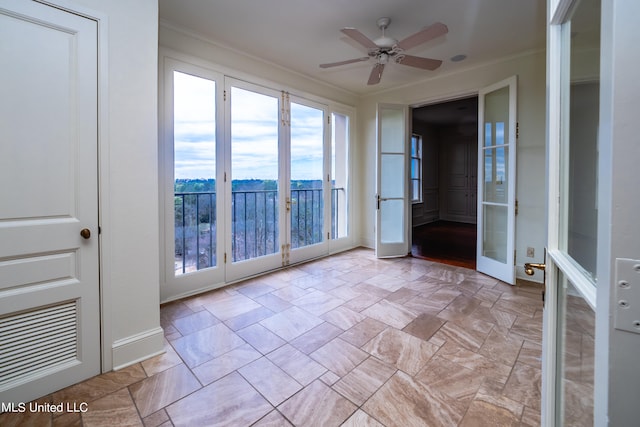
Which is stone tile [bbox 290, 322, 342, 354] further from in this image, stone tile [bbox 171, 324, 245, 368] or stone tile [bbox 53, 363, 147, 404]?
stone tile [bbox 53, 363, 147, 404]

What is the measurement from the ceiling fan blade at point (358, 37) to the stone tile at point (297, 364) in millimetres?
2514

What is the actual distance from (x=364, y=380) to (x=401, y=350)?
0.45 m

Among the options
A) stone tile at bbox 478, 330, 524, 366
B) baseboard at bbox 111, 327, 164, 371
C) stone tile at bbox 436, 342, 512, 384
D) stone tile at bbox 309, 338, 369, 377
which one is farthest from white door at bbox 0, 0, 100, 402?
stone tile at bbox 478, 330, 524, 366

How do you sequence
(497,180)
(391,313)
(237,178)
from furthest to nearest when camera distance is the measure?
(497,180), (237,178), (391,313)

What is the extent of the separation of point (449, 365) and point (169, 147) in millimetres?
3133

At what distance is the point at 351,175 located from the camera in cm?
508

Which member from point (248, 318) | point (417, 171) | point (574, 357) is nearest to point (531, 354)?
point (574, 357)

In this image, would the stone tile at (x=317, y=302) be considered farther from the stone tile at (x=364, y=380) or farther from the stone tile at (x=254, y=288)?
the stone tile at (x=364, y=380)

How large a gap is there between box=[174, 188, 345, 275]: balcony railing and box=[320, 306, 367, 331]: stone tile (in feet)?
5.00

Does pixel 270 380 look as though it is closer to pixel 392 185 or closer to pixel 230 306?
pixel 230 306

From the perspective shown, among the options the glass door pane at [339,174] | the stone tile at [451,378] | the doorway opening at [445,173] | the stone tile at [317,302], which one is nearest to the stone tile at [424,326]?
the stone tile at [451,378]

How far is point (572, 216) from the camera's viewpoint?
0.84 meters

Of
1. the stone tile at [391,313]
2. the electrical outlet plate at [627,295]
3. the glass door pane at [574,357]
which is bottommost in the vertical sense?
the stone tile at [391,313]

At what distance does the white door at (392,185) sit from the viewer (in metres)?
4.57
